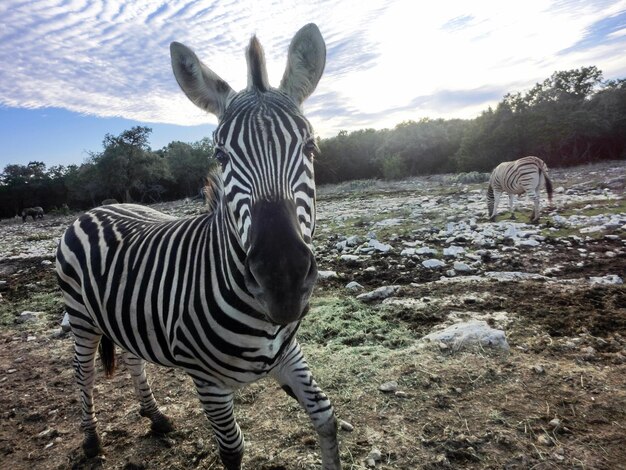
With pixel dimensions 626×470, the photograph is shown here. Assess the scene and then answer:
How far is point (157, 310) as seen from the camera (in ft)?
7.93

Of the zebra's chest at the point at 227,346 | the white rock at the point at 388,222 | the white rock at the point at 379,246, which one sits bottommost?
the white rock at the point at 379,246

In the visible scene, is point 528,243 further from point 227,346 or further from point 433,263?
point 227,346

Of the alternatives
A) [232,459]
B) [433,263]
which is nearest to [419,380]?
[232,459]

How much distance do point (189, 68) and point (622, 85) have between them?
1271 inches

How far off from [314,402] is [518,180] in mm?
10767

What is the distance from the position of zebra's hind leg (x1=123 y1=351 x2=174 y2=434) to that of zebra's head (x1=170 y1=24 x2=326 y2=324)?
7.17 ft

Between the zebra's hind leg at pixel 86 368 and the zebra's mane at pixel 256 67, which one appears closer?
the zebra's mane at pixel 256 67

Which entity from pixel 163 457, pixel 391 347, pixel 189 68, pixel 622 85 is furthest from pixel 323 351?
pixel 622 85

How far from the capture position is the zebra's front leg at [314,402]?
2.29 m

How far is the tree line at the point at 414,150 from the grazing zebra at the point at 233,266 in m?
9.93

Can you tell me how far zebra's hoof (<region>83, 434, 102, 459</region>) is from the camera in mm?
3008

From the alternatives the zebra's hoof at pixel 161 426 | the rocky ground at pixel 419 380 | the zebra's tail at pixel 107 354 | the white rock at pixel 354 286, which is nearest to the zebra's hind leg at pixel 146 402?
the zebra's hoof at pixel 161 426

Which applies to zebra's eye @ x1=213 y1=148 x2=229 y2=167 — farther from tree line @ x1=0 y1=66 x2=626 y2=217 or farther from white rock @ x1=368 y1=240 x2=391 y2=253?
tree line @ x1=0 y1=66 x2=626 y2=217

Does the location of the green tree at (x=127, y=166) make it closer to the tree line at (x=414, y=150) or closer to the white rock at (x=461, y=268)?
the tree line at (x=414, y=150)
